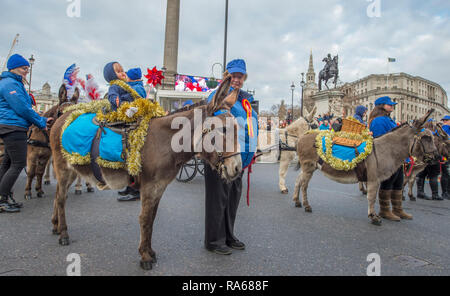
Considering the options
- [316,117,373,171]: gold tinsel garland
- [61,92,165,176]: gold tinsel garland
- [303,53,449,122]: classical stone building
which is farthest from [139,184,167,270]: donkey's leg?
[303,53,449,122]: classical stone building

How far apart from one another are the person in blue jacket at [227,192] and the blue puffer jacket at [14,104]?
3586mm

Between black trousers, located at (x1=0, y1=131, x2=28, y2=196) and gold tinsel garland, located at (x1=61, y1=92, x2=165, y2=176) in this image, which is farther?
black trousers, located at (x1=0, y1=131, x2=28, y2=196)

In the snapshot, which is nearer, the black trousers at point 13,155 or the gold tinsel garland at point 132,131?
the gold tinsel garland at point 132,131

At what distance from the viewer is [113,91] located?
3.36 metres

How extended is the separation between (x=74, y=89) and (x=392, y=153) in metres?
6.51

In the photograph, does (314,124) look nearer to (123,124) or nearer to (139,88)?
(139,88)

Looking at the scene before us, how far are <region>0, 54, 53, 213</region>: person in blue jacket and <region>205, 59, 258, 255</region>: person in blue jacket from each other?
3619 millimetres

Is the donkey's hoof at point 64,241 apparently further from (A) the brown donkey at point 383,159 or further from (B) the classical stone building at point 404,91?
(B) the classical stone building at point 404,91

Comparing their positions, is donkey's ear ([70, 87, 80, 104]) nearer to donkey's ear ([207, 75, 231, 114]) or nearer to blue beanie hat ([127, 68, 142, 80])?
blue beanie hat ([127, 68, 142, 80])

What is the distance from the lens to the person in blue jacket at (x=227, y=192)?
10.2ft

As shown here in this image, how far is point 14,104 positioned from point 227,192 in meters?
4.11

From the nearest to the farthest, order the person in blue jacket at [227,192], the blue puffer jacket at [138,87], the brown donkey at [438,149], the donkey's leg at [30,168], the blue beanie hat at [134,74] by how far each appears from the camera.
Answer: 1. the person in blue jacket at [227,192]
2. the blue puffer jacket at [138,87]
3. the blue beanie hat at [134,74]
4. the donkey's leg at [30,168]
5. the brown donkey at [438,149]

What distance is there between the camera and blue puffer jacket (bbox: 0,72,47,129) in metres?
4.42

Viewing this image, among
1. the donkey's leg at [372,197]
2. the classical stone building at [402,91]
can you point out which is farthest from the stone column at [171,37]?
the classical stone building at [402,91]
